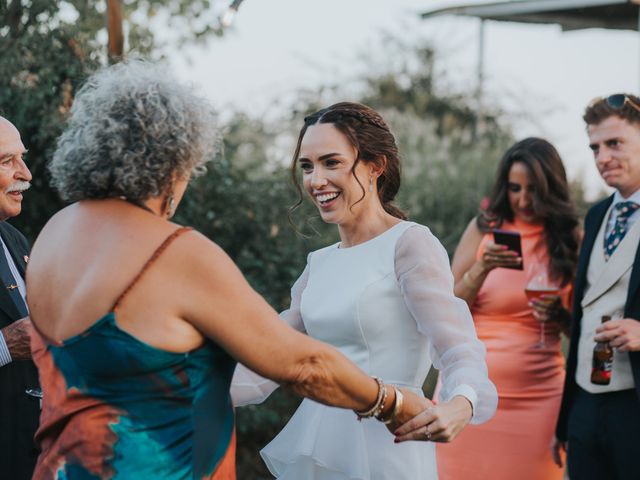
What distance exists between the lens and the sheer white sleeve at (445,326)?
10.2ft

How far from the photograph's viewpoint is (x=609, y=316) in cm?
436

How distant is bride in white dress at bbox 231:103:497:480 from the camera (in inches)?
124

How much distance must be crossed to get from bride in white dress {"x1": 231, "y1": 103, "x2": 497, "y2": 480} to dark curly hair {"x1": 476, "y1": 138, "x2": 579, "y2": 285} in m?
1.72

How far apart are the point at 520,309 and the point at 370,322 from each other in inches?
78.2

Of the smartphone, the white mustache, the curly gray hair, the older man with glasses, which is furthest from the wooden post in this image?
the curly gray hair

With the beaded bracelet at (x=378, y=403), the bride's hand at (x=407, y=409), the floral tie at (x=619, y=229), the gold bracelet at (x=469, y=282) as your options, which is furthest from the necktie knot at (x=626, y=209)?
the beaded bracelet at (x=378, y=403)

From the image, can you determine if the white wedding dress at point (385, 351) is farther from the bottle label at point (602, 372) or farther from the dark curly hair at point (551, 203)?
the dark curly hair at point (551, 203)

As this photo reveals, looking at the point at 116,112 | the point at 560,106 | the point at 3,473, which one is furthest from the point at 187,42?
the point at 560,106

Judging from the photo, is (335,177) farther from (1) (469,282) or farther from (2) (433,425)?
(1) (469,282)

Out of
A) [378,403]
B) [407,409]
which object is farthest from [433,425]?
[378,403]

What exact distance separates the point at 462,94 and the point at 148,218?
15726 millimetres

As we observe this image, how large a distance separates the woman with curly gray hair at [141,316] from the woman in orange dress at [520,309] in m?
2.52

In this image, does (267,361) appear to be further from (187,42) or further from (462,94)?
(462,94)

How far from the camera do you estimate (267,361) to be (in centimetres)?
244
